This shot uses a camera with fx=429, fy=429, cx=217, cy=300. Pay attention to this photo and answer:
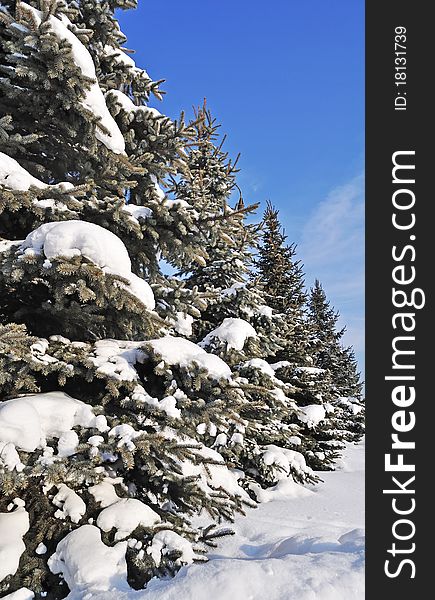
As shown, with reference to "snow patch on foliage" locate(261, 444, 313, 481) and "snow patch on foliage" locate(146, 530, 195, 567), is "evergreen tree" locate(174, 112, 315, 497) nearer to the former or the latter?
"snow patch on foliage" locate(261, 444, 313, 481)

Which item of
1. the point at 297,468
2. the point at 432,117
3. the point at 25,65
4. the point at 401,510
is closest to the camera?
the point at 401,510

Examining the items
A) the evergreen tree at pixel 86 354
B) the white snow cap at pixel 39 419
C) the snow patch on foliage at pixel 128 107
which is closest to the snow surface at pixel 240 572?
the evergreen tree at pixel 86 354

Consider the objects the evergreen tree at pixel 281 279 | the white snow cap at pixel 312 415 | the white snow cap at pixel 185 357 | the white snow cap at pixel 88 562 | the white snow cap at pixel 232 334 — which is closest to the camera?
the white snow cap at pixel 88 562

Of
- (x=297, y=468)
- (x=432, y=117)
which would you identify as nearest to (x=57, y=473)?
(x=432, y=117)

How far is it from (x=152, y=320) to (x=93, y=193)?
156 centimetres

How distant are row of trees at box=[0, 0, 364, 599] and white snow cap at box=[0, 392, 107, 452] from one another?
0.01 metres

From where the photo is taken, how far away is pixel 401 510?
7.23ft

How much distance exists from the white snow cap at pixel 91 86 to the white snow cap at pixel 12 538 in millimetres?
3278

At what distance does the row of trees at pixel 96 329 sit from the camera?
278 cm

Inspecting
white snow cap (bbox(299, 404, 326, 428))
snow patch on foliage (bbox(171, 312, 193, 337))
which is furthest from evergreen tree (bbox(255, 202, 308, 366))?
snow patch on foliage (bbox(171, 312, 193, 337))

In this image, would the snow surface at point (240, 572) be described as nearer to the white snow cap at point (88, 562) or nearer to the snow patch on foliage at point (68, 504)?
the white snow cap at point (88, 562)

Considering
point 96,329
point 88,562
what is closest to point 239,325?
point 96,329

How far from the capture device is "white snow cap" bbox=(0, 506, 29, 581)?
2502mm

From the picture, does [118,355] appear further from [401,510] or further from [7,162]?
[401,510]
